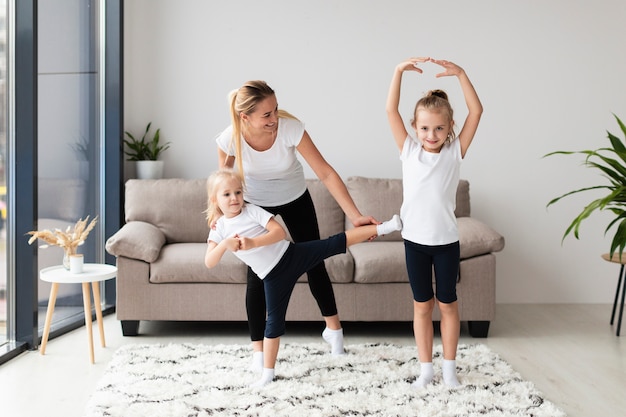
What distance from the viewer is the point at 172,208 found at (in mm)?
4117

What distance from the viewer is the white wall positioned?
4531 mm

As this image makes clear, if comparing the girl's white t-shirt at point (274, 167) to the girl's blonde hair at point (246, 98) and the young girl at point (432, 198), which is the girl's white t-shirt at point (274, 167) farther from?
the young girl at point (432, 198)

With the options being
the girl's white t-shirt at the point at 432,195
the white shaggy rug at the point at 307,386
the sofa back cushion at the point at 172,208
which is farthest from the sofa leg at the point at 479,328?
the sofa back cushion at the point at 172,208

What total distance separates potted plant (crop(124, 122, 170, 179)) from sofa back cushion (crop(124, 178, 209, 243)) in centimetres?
25

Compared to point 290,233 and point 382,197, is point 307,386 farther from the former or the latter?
point 382,197

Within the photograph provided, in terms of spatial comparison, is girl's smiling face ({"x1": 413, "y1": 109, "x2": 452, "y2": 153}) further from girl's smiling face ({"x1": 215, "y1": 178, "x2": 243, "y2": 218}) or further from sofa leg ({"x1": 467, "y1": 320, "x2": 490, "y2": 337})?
sofa leg ({"x1": 467, "y1": 320, "x2": 490, "y2": 337})

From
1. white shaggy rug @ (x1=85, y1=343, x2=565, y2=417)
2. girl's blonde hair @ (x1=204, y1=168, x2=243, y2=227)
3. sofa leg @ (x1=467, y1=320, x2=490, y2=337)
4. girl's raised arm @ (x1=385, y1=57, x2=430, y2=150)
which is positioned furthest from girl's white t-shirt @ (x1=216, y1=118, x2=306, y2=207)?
sofa leg @ (x1=467, y1=320, x2=490, y2=337)

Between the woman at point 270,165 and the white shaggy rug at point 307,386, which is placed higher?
the woman at point 270,165

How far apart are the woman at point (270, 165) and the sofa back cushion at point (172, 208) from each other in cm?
122

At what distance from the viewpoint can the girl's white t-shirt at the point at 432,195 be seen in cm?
270

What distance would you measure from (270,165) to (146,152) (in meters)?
1.88

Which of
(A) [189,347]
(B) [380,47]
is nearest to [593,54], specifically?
(B) [380,47]

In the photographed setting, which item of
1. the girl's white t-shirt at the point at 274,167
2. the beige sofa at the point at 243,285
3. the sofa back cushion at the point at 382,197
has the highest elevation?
the girl's white t-shirt at the point at 274,167

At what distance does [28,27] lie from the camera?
10.7 ft
